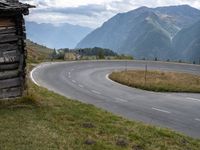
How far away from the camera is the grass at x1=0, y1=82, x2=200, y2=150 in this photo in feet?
41.3

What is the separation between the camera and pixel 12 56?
18375 millimetres

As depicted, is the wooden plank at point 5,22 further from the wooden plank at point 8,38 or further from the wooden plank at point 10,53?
the wooden plank at point 10,53

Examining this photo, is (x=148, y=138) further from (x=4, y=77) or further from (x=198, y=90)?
(x=198, y=90)

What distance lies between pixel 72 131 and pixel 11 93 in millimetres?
5484

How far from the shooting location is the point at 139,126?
52.0 feet

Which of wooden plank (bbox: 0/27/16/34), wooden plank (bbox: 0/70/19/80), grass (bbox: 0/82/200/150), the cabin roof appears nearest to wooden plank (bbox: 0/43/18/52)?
wooden plank (bbox: 0/27/16/34)

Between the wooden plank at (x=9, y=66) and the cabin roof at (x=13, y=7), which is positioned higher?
the cabin roof at (x=13, y=7)

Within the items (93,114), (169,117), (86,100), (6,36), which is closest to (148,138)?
(93,114)

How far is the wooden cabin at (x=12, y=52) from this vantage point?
59.2 feet

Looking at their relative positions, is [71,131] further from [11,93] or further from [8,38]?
[8,38]

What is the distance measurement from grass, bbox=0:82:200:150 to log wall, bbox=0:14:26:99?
3.28 feet

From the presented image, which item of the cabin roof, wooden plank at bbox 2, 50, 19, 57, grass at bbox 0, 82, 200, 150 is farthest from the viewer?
wooden plank at bbox 2, 50, 19, 57

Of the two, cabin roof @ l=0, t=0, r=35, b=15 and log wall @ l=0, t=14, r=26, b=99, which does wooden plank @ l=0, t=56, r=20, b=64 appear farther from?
cabin roof @ l=0, t=0, r=35, b=15

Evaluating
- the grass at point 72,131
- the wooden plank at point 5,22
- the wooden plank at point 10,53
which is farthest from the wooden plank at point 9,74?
the wooden plank at point 5,22
